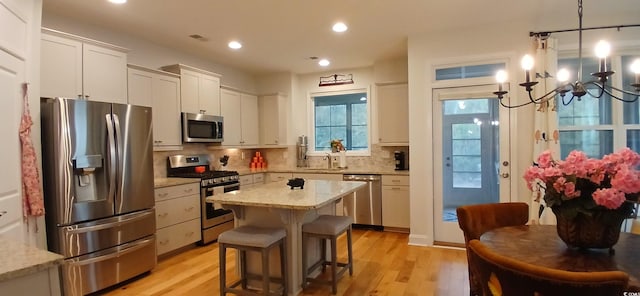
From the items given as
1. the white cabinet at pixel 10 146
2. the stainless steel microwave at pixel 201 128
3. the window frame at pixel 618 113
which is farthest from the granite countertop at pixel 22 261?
the window frame at pixel 618 113

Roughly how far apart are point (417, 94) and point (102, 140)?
333 cm

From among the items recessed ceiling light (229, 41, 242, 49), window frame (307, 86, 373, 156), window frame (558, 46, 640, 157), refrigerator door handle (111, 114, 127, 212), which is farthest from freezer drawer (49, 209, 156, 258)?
window frame (558, 46, 640, 157)

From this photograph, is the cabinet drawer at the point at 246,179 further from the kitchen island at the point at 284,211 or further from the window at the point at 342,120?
the kitchen island at the point at 284,211

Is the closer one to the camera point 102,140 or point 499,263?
point 499,263

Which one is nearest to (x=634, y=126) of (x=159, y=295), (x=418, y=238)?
(x=418, y=238)

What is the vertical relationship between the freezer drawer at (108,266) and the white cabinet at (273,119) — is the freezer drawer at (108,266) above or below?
below

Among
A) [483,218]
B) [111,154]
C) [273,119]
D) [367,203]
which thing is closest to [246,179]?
[273,119]

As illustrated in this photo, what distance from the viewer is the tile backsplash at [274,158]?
4.62 metres

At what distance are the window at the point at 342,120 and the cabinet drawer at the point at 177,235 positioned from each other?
2761 mm

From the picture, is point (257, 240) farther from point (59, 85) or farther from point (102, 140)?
point (59, 85)

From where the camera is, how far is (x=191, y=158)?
485 centimetres

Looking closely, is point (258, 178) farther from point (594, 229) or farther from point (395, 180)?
point (594, 229)

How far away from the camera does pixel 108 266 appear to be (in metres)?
3.02

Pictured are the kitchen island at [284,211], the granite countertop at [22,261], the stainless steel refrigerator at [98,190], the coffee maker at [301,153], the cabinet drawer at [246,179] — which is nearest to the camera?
the granite countertop at [22,261]
